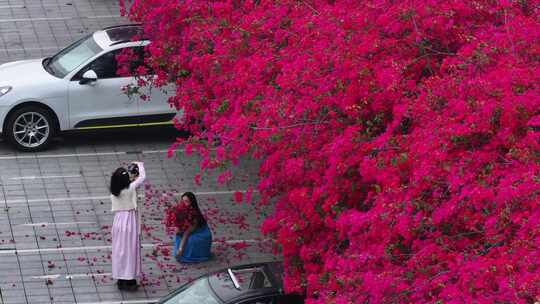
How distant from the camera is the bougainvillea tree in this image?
7852 millimetres

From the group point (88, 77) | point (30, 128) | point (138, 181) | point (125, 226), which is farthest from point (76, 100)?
point (125, 226)

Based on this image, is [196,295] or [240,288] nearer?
[240,288]

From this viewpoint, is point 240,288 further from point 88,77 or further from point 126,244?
point 88,77

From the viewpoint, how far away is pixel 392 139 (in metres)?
9.17

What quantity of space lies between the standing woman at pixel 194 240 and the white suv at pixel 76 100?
12.6ft

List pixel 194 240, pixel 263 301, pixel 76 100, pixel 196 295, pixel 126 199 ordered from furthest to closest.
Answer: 1. pixel 76 100
2. pixel 194 240
3. pixel 126 199
4. pixel 196 295
5. pixel 263 301

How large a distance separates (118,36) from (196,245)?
5293 millimetres

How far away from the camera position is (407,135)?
914cm

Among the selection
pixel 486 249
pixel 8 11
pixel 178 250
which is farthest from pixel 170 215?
pixel 8 11

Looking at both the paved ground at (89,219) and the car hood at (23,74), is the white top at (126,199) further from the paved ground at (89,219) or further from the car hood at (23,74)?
the car hood at (23,74)

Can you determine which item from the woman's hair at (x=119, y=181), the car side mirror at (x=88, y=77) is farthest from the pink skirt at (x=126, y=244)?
the car side mirror at (x=88, y=77)

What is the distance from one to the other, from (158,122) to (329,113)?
25.3ft

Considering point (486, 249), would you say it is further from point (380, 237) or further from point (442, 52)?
point (442, 52)

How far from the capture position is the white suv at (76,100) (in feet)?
54.8
